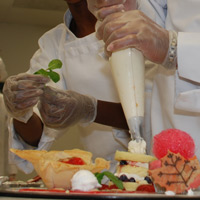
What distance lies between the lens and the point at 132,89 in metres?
0.88

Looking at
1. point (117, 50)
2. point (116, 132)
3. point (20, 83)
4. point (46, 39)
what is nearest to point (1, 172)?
point (46, 39)

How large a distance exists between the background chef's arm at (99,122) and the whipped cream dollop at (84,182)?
70 cm

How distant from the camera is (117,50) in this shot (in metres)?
0.95

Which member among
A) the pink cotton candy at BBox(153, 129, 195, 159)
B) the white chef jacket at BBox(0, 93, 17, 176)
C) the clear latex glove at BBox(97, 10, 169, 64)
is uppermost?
the clear latex glove at BBox(97, 10, 169, 64)

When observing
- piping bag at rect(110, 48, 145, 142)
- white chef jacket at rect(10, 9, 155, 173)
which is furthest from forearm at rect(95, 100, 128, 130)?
piping bag at rect(110, 48, 145, 142)

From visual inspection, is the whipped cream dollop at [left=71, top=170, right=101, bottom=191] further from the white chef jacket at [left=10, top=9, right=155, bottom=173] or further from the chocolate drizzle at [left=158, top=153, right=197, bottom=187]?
the white chef jacket at [left=10, top=9, right=155, bottom=173]

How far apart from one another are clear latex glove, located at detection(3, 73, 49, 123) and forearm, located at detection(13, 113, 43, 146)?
7.0 inches

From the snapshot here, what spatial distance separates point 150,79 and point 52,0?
3151mm

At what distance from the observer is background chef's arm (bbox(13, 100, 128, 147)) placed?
140 centimetres

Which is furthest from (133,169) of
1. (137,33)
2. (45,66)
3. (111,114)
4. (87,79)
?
(45,66)

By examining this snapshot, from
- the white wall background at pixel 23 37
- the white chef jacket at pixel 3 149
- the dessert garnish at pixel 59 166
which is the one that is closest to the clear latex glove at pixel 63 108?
the dessert garnish at pixel 59 166

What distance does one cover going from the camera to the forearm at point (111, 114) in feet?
4.59

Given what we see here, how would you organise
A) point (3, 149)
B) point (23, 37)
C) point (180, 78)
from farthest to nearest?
point (23, 37) → point (3, 149) → point (180, 78)

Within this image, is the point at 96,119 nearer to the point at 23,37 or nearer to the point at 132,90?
the point at 132,90
